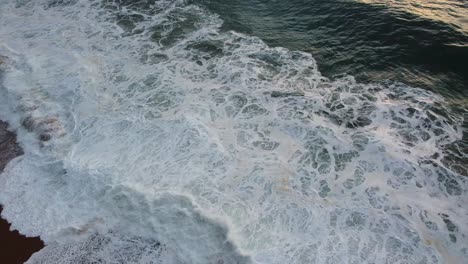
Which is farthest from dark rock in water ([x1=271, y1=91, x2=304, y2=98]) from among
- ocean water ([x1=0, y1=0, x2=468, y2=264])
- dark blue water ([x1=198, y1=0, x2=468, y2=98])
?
dark blue water ([x1=198, y1=0, x2=468, y2=98])

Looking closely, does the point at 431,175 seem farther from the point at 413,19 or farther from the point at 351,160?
the point at 413,19

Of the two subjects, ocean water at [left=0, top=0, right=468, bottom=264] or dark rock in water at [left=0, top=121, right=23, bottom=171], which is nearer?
ocean water at [left=0, top=0, right=468, bottom=264]

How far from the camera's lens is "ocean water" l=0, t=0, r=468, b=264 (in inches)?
256

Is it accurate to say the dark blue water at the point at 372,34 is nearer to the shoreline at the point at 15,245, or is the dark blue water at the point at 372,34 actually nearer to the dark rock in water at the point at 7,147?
the dark rock in water at the point at 7,147

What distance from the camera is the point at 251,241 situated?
638 centimetres

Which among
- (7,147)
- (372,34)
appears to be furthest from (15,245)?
(372,34)

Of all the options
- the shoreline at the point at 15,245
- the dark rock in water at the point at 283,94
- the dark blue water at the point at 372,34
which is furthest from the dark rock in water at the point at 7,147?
the dark blue water at the point at 372,34

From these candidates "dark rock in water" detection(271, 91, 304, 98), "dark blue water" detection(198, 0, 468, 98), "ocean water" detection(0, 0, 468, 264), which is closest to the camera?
Answer: "ocean water" detection(0, 0, 468, 264)

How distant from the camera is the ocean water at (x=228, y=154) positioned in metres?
6.50

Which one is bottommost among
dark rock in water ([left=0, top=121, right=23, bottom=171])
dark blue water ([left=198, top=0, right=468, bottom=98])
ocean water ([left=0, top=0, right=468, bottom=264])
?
dark rock in water ([left=0, top=121, right=23, bottom=171])

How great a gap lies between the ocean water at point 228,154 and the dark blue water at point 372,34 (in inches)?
5.7

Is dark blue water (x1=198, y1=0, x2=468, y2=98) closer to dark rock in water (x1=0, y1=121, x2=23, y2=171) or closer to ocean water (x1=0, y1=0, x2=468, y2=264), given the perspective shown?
ocean water (x1=0, y1=0, x2=468, y2=264)

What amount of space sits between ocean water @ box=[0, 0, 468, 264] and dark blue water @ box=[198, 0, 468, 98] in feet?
0.47

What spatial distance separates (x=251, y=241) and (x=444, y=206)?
348 centimetres
